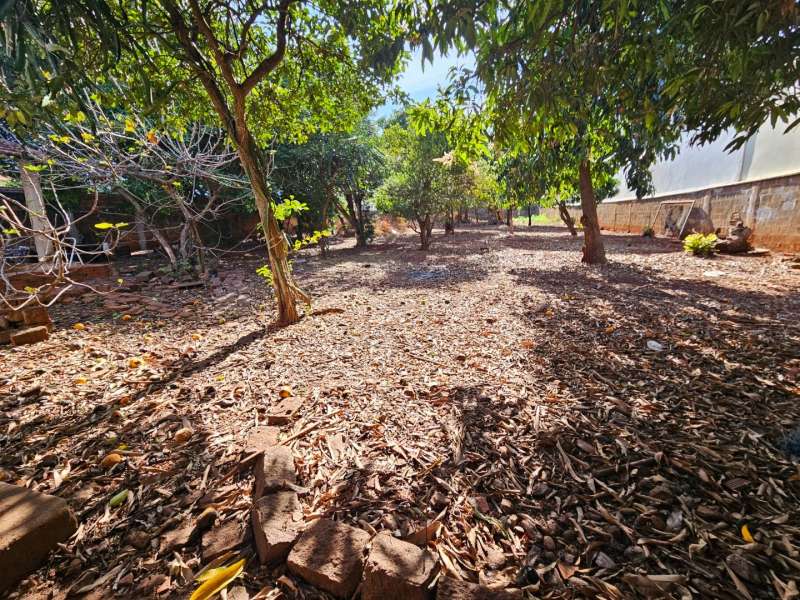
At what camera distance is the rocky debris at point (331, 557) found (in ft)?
3.99

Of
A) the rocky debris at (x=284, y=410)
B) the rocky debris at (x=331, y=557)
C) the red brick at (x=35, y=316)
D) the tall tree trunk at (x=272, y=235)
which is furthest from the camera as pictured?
the red brick at (x=35, y=316)

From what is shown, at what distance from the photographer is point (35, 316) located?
3699 millimetres

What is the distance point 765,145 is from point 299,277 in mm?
11991

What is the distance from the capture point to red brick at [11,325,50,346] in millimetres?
3438

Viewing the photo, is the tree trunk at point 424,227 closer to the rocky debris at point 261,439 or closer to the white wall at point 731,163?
the white wall at point 731,163

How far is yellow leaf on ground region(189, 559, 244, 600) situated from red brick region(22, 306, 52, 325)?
4.13 meters

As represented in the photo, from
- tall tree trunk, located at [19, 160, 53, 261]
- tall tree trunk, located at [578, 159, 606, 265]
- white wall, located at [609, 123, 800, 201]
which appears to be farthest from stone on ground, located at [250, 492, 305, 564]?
white wall, located at [609, 123, 800, 201]

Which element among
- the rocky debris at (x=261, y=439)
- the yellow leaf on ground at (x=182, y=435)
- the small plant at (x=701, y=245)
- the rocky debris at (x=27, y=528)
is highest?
the rocky debris at (x=27, y=528)

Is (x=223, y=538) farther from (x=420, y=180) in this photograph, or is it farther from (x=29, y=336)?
(x=420, y=180)

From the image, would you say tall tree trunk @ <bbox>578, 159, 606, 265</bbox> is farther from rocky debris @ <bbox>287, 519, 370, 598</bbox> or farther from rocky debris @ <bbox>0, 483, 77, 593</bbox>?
rocky debris @ <bbox>0, 483, 77, 593</bbox>

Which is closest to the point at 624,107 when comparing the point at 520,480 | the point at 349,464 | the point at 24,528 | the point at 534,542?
the point at 520,480

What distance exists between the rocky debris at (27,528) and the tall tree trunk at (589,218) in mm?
8280

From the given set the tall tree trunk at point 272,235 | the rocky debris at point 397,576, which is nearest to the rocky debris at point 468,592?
the rocky debris at point 397,576

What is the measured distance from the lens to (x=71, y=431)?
7.12ft
